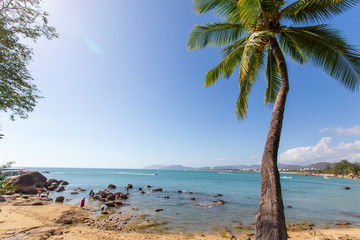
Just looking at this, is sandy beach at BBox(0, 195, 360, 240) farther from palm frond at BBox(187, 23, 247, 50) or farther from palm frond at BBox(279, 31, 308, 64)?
palm frond at BBox(187, 23, 247, 50)

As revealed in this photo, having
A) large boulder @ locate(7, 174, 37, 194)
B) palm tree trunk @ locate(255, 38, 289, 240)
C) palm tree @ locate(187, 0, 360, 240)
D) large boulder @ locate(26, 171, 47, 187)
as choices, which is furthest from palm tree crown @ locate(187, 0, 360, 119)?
large boulder @ locate(26, 171, 47, 187)

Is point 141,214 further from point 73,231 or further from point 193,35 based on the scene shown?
point 193,35

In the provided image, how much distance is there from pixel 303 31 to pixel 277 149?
4295mm

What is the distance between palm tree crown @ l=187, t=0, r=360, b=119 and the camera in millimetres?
4682

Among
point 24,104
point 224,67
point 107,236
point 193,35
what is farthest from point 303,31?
point 107,236

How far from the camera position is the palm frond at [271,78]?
23.4 feet

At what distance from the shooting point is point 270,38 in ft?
16.0

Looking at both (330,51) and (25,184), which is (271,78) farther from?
(25,184)

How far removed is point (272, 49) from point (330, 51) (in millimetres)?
1900

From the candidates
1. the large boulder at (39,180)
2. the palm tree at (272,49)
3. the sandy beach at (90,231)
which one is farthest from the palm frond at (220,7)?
the large boulder at (39,180)

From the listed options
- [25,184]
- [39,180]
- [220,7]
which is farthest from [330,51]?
[39,180]

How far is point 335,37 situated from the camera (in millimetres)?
4930

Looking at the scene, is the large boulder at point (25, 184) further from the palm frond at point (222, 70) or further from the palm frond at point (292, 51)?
the palm frond at point (292, 51)

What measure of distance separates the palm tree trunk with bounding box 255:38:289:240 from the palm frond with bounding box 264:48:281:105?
304 centimetres
